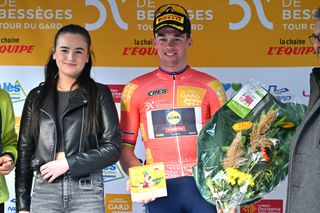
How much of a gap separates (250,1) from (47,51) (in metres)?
1.64

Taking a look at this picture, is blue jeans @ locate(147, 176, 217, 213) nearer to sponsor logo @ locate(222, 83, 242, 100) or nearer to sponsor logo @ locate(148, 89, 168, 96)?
sponsor logo @ locate(148, 89, 168, 96)

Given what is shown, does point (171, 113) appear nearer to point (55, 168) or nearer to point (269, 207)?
point (55, 168)

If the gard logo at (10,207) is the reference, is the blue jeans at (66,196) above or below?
above

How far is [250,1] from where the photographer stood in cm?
399

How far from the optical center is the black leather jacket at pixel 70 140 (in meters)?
2.54

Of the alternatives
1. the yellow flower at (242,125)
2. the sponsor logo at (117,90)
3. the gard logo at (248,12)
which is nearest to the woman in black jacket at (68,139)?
the yellow flower at (242,125)

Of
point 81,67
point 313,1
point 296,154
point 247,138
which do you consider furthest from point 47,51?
point 296,154

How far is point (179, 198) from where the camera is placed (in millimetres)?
2756

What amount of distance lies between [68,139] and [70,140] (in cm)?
1

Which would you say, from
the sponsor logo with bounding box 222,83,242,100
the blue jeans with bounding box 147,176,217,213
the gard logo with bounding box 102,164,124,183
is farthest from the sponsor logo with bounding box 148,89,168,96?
the gard logo with bounding box 102,164,124,183

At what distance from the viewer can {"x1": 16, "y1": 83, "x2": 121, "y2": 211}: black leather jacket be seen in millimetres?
2541

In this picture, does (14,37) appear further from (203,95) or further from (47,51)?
(203,95)

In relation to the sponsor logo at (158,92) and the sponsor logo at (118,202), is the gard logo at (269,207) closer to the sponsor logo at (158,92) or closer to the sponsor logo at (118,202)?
the sponsor logo at (118,202)

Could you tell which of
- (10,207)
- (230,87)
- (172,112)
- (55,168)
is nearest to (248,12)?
(230,87)
